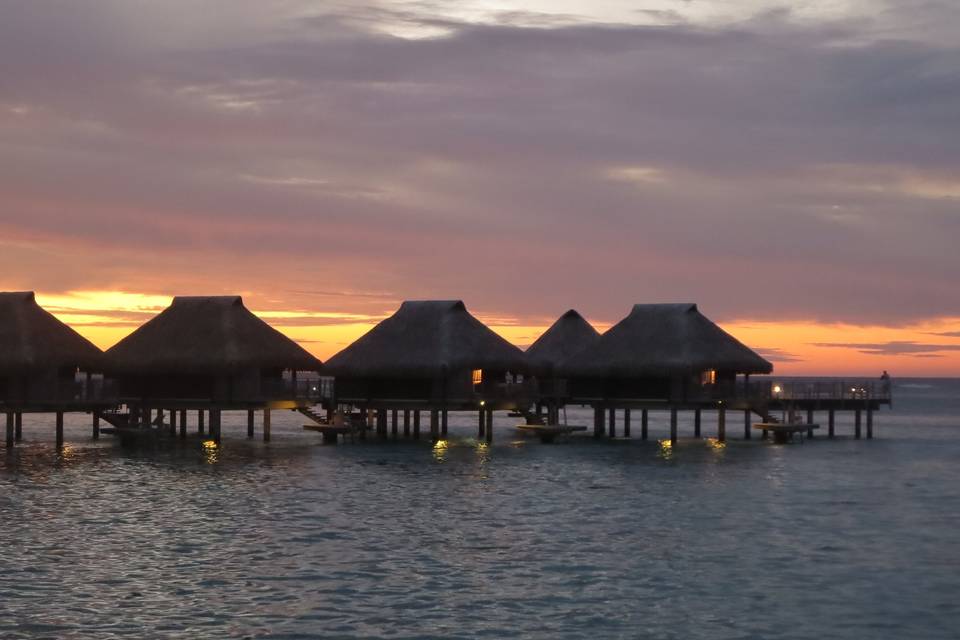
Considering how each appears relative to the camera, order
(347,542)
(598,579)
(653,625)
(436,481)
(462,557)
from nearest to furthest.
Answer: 1. (653,625)
2. (598,579)
3. (462,557)
4. (347,542)
5. (436,481)

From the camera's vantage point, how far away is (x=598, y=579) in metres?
28.7

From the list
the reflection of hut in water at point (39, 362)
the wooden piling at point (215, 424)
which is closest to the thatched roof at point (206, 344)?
the reflection of hut in water at point (39, 362)

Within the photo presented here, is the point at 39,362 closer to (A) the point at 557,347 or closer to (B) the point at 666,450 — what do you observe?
(B) the point at 666,450

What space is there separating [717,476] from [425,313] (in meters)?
22.9

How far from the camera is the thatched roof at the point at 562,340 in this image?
3236 inches

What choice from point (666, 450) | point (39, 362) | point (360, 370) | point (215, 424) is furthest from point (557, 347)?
point (39, 362)

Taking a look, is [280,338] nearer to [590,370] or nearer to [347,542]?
[590,370]

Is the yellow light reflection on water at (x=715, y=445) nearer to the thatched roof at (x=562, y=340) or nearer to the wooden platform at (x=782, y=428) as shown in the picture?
the wooden platform at (x=782, y=428)

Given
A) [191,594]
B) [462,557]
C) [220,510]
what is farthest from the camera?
[220,510]

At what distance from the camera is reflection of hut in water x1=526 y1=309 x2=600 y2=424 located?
2970 inches

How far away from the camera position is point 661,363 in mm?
68750

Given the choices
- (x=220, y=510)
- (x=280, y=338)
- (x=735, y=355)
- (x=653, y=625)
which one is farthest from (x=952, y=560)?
(x=280, y=338)

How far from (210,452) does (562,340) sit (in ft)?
87.2

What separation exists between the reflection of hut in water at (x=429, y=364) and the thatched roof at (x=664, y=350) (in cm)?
431
